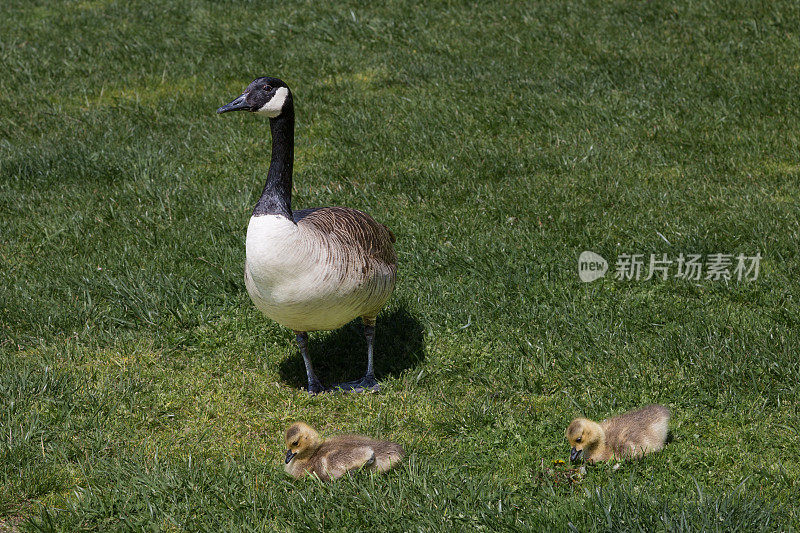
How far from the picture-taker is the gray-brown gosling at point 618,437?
16.2 ft

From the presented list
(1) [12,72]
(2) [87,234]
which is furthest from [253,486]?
(1) [12,72]

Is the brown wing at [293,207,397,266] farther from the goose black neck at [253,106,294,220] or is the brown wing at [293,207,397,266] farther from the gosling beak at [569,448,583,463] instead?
the gosling beak at [569,448,583,463]

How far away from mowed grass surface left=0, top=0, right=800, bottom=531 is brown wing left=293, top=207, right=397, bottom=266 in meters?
0.89

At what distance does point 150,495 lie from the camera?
15.8ft

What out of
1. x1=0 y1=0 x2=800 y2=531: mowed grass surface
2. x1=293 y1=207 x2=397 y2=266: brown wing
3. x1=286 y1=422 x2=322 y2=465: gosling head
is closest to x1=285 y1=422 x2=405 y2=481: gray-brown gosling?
x1=286 y1=422 x2=322 y2=465: gosling head

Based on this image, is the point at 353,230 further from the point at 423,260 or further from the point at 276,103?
the point at 423,260

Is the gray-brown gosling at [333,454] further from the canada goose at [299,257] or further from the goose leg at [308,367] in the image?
the goose leg at [308,367]

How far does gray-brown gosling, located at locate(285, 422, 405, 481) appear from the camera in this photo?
4.87m

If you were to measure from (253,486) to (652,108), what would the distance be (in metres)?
7.60

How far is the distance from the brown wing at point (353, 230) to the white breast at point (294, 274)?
9.8 inches

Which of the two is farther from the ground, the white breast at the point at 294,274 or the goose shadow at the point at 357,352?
the white breast at the point at 294,274

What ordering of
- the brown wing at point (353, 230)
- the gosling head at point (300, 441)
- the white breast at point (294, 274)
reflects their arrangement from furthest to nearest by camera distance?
the brown wing at point (353, 230) < the white breast at point (294, 274) < the gosling head at point (300, 441)

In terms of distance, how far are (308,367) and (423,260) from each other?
1.98 metres

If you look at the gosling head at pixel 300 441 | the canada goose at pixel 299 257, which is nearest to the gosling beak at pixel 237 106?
the canada goose at pixel 299 257
